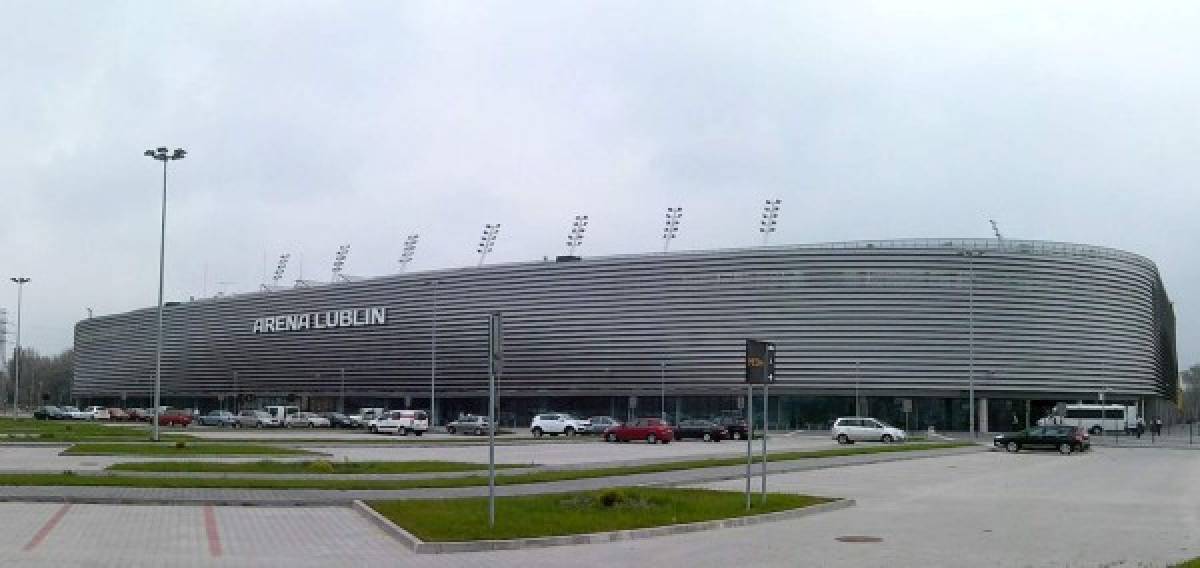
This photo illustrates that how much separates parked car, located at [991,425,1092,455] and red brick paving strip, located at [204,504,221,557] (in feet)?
149

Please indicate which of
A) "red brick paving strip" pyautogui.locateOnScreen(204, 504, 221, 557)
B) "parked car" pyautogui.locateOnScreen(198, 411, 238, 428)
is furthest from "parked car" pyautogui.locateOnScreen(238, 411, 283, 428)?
"red brick paving strip" pyautogui.locateOnScreen(204, 504, 221, 557)

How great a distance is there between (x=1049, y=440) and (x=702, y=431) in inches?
792

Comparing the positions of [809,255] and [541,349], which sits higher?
[809,255]

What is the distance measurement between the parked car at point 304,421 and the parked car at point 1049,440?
2274 inches

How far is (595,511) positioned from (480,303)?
96.7 metres

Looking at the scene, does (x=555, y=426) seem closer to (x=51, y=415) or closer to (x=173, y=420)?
(x=173, y=420)

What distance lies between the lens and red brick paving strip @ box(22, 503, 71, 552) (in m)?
15.0

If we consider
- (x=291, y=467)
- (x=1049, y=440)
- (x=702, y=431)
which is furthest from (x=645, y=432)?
(x=291, y=467)

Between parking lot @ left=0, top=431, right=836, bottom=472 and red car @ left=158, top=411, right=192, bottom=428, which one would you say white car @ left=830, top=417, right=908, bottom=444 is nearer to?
parking lot @ left=0, top=431, right=836, bottom=472

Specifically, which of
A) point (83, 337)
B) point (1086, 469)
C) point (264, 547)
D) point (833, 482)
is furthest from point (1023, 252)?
point (83, 337)

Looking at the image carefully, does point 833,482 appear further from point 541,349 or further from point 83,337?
point 83,337

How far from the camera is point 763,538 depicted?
16734 millimetres

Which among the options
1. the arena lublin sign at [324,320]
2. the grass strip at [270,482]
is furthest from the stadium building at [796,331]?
the grass strip at [270,482]

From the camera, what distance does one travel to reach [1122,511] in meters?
21.9
